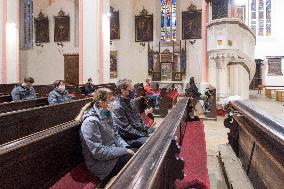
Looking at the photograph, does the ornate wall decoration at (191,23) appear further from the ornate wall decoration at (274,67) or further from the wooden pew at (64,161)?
the wooden pew at (64,161)

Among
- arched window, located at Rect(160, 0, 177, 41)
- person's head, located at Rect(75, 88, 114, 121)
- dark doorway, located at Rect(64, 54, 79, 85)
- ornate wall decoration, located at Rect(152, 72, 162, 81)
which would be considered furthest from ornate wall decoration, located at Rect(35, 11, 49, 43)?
person's head, located at Rect(75, 88, 114, 121)

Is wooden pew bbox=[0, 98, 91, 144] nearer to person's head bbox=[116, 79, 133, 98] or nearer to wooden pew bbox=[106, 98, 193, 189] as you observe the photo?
person's head bbox=[116, 79, 133, 98]

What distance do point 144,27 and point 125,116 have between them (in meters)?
14.1

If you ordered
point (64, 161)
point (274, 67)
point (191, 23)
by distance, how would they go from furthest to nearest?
point (274, 67)
point (191, 23)
point (64, 161)

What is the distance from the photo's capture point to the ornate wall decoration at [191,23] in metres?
16.9

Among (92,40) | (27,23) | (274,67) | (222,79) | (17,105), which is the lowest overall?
(17,105)

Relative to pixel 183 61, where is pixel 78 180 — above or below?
below

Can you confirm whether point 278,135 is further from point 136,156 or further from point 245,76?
point 245,76

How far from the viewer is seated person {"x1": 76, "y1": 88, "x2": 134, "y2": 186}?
2.98m

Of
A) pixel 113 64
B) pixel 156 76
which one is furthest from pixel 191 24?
pixel 113 64

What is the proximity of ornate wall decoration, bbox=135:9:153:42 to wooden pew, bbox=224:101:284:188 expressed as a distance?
44.9 feet

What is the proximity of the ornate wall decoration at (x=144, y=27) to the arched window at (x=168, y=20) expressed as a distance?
0.76 metres

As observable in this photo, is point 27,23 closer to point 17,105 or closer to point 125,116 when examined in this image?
point 17,105

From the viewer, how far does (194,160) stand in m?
3.13
